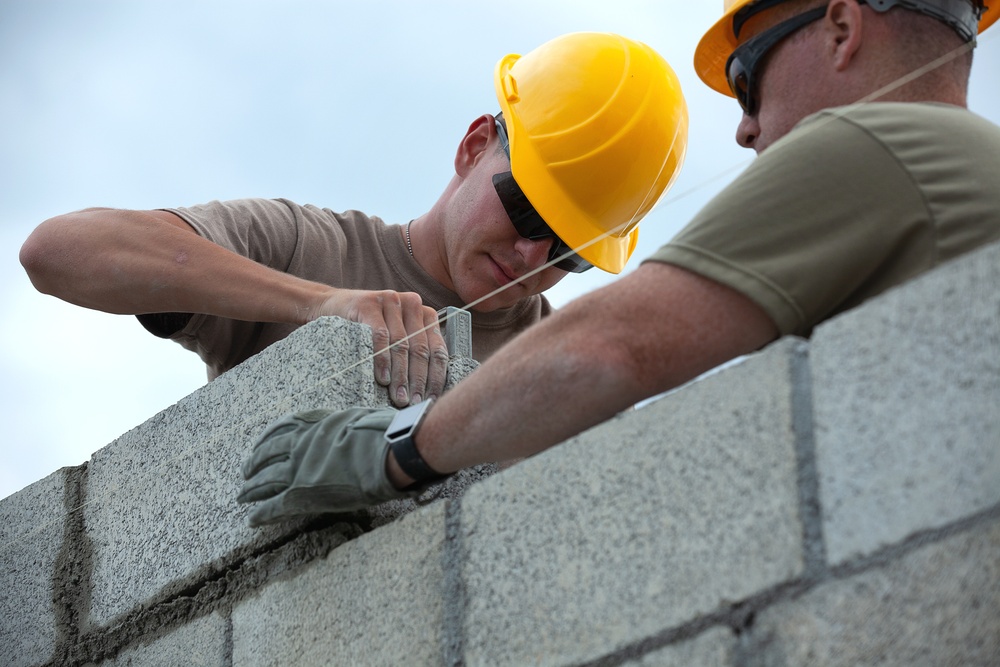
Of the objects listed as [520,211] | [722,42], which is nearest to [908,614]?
[722,42]

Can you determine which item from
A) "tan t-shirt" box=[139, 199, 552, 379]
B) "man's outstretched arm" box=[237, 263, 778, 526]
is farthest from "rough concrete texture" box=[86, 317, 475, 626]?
"tan t-shirt" box=[139, 199, 552, 379]

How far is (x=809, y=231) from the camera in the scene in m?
2.10

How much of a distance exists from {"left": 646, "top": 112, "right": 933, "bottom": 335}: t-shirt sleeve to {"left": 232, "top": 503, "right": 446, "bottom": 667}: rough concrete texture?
0.79 metres

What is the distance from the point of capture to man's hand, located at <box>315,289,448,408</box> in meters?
2.93

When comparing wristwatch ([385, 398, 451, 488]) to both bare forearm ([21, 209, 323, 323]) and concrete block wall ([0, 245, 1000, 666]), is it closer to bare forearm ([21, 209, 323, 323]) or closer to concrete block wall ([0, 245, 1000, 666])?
concrete block wall ([0, 245, 1000, 666])

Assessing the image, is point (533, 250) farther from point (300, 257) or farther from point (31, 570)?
point (31, 570)

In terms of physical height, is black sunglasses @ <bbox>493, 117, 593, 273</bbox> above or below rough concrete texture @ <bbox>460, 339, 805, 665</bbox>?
below

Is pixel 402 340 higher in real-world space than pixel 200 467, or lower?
higher

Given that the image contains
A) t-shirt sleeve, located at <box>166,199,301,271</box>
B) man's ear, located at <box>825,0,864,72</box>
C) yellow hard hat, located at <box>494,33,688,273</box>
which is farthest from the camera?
yellow hard hat, located at <box>494,33,688,273</box>

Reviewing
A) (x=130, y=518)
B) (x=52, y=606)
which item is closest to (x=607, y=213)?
(x=130, y=518)

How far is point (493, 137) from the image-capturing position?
4277 millimetres

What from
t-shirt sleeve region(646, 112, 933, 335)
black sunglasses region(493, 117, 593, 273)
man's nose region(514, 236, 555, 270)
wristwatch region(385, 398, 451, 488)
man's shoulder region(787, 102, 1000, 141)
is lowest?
man's nose region(514, 236, 555, 270)

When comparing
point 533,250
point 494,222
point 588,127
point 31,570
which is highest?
point 588,127

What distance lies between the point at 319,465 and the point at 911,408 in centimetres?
131
